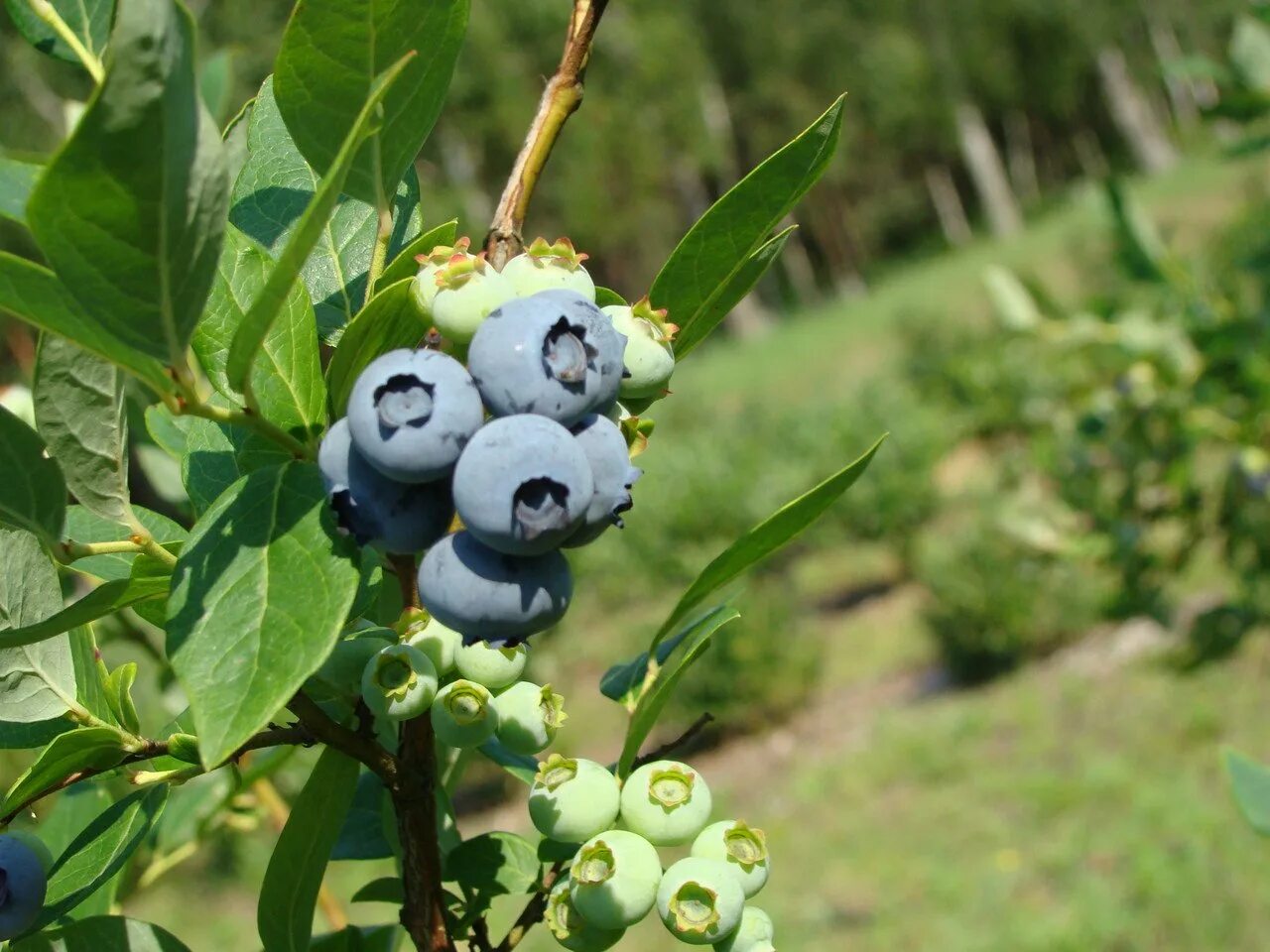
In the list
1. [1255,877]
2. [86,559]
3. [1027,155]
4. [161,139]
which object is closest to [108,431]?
[86,559]

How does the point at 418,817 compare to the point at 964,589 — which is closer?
the point at 418,817

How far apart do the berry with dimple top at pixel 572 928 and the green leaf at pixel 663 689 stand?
61mm

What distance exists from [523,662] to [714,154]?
20627 mm

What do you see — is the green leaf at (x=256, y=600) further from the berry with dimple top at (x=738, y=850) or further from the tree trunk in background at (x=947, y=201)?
the tree trunk in background at (x=947, y=201)

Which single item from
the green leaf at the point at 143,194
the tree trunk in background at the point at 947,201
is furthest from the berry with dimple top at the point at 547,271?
Result: the tree trunk in background at the point at 947,201

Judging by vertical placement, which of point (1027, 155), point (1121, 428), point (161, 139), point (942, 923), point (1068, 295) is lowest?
point (1027, 155)

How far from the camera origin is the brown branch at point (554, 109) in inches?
19.3

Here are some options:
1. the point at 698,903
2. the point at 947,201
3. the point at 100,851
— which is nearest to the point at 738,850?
the point at 698,903

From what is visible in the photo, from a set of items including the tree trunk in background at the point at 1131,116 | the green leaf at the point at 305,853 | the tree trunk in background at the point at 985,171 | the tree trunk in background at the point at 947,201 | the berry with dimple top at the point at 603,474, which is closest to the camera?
the berry with dimple top at the point at 603,474

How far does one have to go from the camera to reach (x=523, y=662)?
0.52 meters

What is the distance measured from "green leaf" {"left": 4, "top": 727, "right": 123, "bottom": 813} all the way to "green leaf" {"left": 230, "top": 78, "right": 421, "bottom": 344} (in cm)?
18

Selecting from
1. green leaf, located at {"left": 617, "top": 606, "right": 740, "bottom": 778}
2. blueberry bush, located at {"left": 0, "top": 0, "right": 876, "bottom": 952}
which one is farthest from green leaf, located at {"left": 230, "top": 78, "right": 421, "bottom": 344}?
green leaf, located at {"left": 617, "top": 606, "right": 740, "bottom": 778}

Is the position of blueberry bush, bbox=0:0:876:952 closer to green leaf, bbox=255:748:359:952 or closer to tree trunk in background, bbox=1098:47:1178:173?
green leaf, bbox=255:748:359:952

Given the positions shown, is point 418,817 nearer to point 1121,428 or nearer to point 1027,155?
point 1121,428
